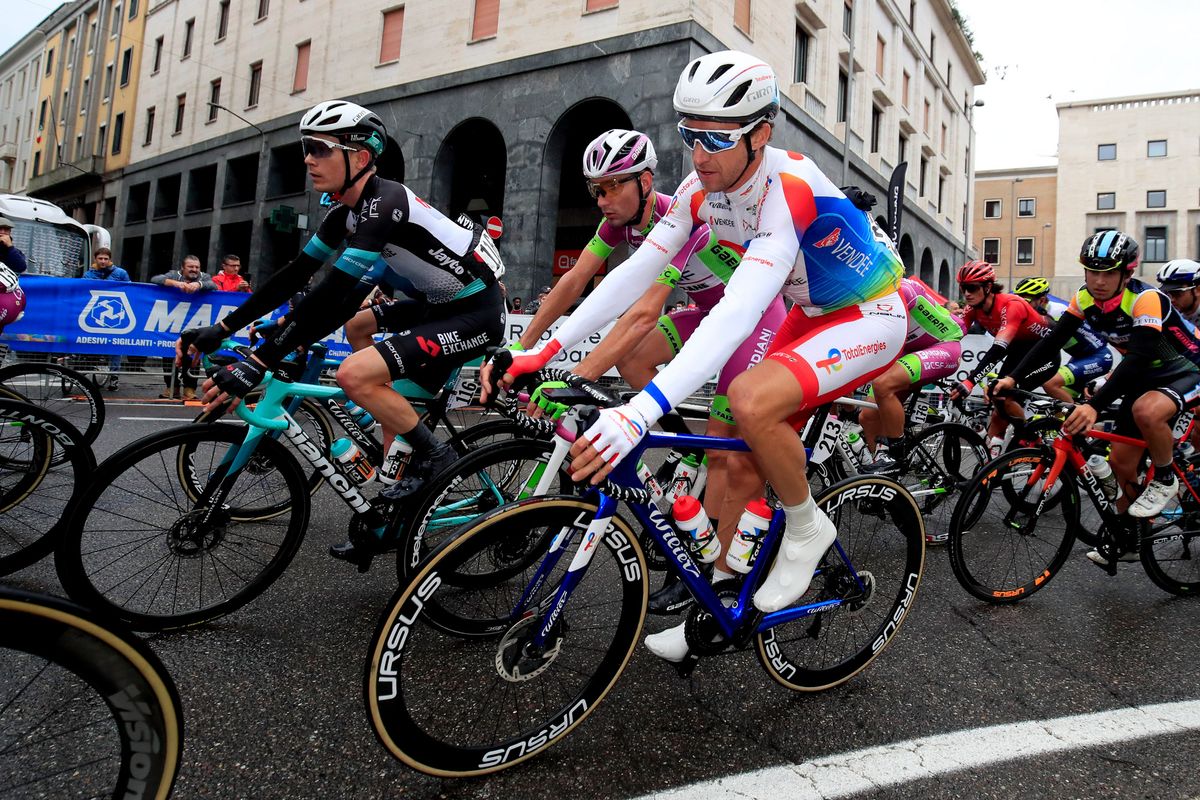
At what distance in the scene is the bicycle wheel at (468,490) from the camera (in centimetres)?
275

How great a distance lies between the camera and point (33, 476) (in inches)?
136

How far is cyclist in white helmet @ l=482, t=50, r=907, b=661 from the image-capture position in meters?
2.17

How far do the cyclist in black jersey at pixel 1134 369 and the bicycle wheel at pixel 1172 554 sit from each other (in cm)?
12

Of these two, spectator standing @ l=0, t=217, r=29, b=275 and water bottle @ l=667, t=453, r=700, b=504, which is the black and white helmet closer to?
water bottle @ l=667, t=453, r=700, b=504

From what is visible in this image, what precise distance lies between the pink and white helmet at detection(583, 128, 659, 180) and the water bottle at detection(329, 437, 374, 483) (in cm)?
196

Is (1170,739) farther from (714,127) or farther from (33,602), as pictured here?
(33,602)

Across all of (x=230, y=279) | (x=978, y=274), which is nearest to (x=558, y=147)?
(x=230, y=279)

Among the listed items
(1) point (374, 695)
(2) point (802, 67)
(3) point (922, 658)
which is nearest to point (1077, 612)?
(3) point (922, 658)

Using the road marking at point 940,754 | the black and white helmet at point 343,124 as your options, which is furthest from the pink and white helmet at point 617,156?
the road marking at point 940,754

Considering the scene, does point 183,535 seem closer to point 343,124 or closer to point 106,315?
point 343,124

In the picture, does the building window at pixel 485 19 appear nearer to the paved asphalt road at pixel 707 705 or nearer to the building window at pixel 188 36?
the building window at pixel 188 36

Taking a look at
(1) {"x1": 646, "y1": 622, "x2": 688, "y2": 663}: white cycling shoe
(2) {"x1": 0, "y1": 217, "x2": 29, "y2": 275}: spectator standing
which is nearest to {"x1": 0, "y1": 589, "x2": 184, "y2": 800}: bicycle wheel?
(1) {"x1": 646, "y1": 622, "x2": 688, "y2": 663}: white cycling shoe

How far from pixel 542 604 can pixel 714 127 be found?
1.66 meters

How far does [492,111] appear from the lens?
1977cm
